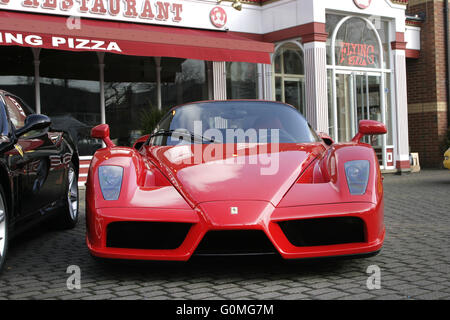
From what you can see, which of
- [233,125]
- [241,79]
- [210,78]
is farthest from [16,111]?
[241,79]

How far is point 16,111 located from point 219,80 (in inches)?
368

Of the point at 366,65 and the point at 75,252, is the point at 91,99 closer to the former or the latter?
the point at 366,65

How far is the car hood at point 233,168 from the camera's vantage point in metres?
3.35

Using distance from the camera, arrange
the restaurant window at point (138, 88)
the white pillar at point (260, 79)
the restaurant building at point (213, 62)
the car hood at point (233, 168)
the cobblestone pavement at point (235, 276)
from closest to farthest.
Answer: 1. the cobblestone pavement at point (235, 276)
2. the car hood at point (233, 168)
3. the restaurant building at point (213, 62)
4. the restaurant window at point (138, 88)
5. the white pillar at point (260, 79)

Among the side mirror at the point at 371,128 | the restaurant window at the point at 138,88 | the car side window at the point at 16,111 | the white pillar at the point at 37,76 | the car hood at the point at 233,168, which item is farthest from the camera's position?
the restaurant window at the point at 138,88

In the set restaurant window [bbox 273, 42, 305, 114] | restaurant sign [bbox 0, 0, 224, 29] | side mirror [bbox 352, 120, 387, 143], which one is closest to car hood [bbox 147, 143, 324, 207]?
side mirror [bbox 352, 120, 387, 143]

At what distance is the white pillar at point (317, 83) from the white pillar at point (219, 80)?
7.10 ft

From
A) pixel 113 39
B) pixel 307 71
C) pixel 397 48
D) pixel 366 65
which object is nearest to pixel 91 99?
pixel 113 39

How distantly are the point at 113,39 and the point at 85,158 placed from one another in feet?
10.3

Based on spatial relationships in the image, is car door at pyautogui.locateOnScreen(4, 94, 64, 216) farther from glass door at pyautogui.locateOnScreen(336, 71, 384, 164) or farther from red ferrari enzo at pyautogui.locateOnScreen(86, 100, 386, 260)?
glass door at pyautogui.locateOnScreen(336, 71, 384, 164)

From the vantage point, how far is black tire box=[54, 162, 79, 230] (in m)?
5.40

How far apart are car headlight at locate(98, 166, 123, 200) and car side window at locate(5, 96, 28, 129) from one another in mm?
1082

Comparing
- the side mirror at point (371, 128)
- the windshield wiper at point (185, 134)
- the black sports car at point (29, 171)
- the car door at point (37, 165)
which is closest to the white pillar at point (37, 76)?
the black sports car at point (29, 171)

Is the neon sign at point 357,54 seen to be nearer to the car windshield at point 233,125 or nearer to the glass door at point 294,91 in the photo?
the glass door at point 294,91
